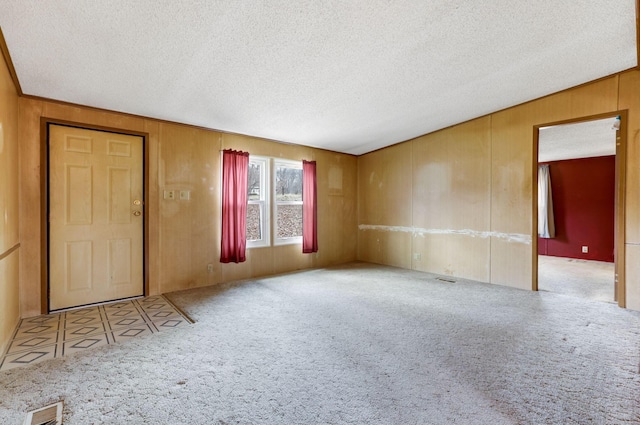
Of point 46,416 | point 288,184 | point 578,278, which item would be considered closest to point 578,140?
point 578,278

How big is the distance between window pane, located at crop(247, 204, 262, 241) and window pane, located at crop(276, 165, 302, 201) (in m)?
0.45

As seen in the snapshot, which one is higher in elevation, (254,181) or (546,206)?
(254,181)

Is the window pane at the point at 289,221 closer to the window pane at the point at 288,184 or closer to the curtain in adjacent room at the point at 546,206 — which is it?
the window pane at the point at 288,184

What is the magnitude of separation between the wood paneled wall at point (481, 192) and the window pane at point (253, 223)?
250 centimetres

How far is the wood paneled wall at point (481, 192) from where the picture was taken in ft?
11.0

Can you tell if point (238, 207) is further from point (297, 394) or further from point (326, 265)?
point (297, 394)

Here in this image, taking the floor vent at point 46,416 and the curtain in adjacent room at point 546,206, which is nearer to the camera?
the floor vent at point 46,416

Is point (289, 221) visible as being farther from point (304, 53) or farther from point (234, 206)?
point (304, 53)

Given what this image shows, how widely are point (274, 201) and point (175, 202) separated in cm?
158

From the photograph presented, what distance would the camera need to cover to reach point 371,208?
6.14m

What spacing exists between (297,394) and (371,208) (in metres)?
4.72

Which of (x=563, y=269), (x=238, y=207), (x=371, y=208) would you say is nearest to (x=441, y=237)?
(x=371, y=208)

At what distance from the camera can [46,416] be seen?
155 cm

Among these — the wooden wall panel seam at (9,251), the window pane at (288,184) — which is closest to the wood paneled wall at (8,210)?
the wooden wall panel seam at (9,251)
